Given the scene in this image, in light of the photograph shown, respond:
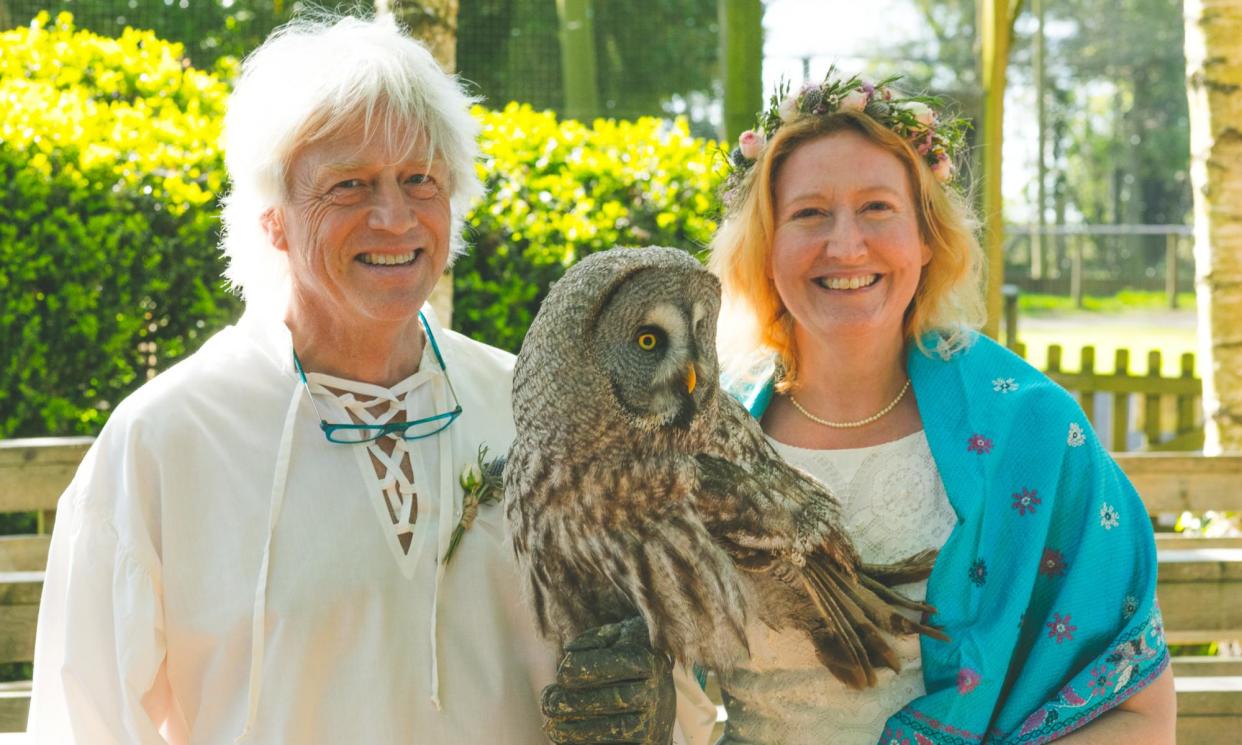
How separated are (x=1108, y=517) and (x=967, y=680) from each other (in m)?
0.34

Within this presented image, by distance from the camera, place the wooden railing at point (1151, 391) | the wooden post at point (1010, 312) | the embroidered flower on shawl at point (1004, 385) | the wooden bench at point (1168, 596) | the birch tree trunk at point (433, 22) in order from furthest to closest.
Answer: the wooden post at point (1010, 312) < the wooden railing at point (1151, 391) < the birch tree trunk at point (433, 22) < the wooden bench at point (1168, 596) < the embroidered flower on shawl at point (1004, 385)

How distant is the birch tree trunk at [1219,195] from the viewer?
3.92 metres

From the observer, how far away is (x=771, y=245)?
217 centimetres

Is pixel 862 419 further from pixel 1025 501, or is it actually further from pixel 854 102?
pixel 854 102

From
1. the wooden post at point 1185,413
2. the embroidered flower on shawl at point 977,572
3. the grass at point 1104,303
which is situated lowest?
the wooden post at point 1185,413

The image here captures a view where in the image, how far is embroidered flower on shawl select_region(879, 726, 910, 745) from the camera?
194 cm

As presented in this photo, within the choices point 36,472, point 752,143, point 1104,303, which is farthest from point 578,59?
point 1104,303

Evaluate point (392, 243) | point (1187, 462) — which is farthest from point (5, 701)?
point (1187, 462)

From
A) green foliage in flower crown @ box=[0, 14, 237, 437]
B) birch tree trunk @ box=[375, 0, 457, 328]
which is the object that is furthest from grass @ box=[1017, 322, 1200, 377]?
birch tree trunk @ box=[375, 0, 457, 328]

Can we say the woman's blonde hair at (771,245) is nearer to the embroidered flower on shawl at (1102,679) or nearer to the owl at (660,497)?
the owl at (660,497)

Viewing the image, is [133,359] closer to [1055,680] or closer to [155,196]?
[155,196]

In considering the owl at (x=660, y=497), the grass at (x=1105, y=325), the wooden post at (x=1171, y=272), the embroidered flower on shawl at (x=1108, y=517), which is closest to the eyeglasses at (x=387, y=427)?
the owl at (x=660, y=497)

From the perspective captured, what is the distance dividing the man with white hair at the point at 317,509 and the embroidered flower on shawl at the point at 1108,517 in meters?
0.73

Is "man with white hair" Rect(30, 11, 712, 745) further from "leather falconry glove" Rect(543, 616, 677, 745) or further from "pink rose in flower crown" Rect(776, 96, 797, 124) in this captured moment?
"pink rose in flower crown" Rect(776, 96, 797, 124)
